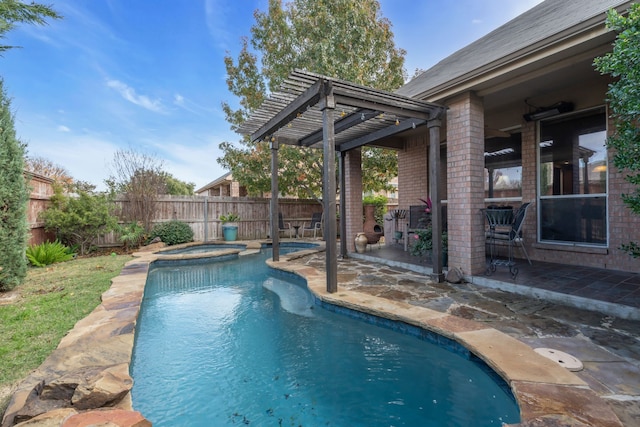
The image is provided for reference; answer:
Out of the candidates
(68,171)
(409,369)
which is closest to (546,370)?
(409,369)

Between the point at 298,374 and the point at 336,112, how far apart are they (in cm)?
381

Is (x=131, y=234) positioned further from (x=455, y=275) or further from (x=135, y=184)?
(x=455, y=275)

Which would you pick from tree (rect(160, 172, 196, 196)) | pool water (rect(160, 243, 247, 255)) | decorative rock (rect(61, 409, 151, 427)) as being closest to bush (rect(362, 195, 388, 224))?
pool water (rect(160, 243, 247, 255))

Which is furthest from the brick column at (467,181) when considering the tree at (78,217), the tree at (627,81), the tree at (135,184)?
the tree at (135,184)

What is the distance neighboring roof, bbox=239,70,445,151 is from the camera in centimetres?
382

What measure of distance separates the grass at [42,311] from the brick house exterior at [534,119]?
188 inches

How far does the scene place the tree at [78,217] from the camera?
7.45m

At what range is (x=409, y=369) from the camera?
2.53 m

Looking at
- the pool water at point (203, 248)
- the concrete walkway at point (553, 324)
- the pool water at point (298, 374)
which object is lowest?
the pool water at point (298, 374)

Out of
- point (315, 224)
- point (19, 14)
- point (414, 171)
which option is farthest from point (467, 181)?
point (315, 224)

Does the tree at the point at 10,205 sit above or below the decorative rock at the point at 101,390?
above

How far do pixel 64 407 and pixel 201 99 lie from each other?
52.8 ft

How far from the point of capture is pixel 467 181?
425cm

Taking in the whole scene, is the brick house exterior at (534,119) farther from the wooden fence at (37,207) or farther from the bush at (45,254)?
the wooden fence at (37,207)
